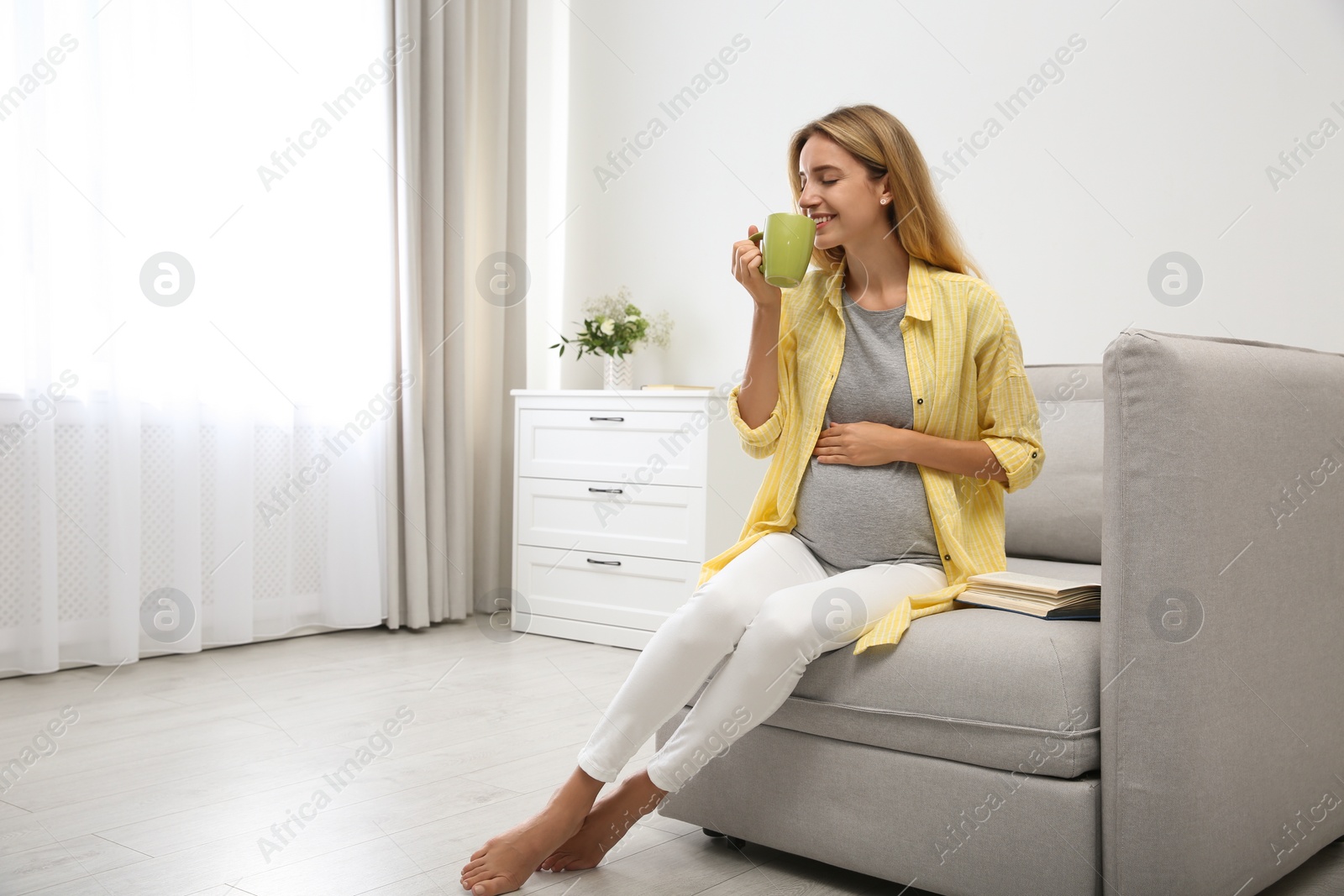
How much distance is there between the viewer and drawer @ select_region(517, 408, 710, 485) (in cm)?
310

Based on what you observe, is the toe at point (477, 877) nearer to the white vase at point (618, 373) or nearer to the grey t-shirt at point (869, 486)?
the grey t-shirt at point (869, 486)

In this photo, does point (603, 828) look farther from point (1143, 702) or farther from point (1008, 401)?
point (1008, 401)

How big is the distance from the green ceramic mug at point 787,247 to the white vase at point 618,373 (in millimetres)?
2089

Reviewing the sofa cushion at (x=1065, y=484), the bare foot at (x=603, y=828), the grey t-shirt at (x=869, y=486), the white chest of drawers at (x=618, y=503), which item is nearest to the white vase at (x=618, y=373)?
the white chest of drawers at (x=618, y=503)

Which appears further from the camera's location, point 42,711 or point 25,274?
point 25,274

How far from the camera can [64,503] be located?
275cm

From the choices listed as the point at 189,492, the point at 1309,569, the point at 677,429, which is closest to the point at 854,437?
the point at 1309,569

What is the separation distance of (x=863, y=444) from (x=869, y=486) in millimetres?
65

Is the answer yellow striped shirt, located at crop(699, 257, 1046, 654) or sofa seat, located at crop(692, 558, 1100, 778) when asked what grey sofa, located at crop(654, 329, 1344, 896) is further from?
yellow striped shirt, located at crop(699, 257, 1046, 654)

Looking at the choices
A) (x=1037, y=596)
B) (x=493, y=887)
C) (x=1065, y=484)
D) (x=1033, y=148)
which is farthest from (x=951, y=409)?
(x=1033, y=148)

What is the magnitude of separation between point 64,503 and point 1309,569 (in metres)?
2.75

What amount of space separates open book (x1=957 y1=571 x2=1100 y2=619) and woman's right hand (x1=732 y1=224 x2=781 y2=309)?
52 cm

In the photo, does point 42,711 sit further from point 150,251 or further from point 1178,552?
point 1178,552

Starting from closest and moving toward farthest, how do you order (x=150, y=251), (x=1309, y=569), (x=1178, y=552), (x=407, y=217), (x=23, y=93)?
(x=1178, y=552)
(x=1309, y=569)
(x=23, y=93)
(x=150, y=251)
(x=407, y=217)
